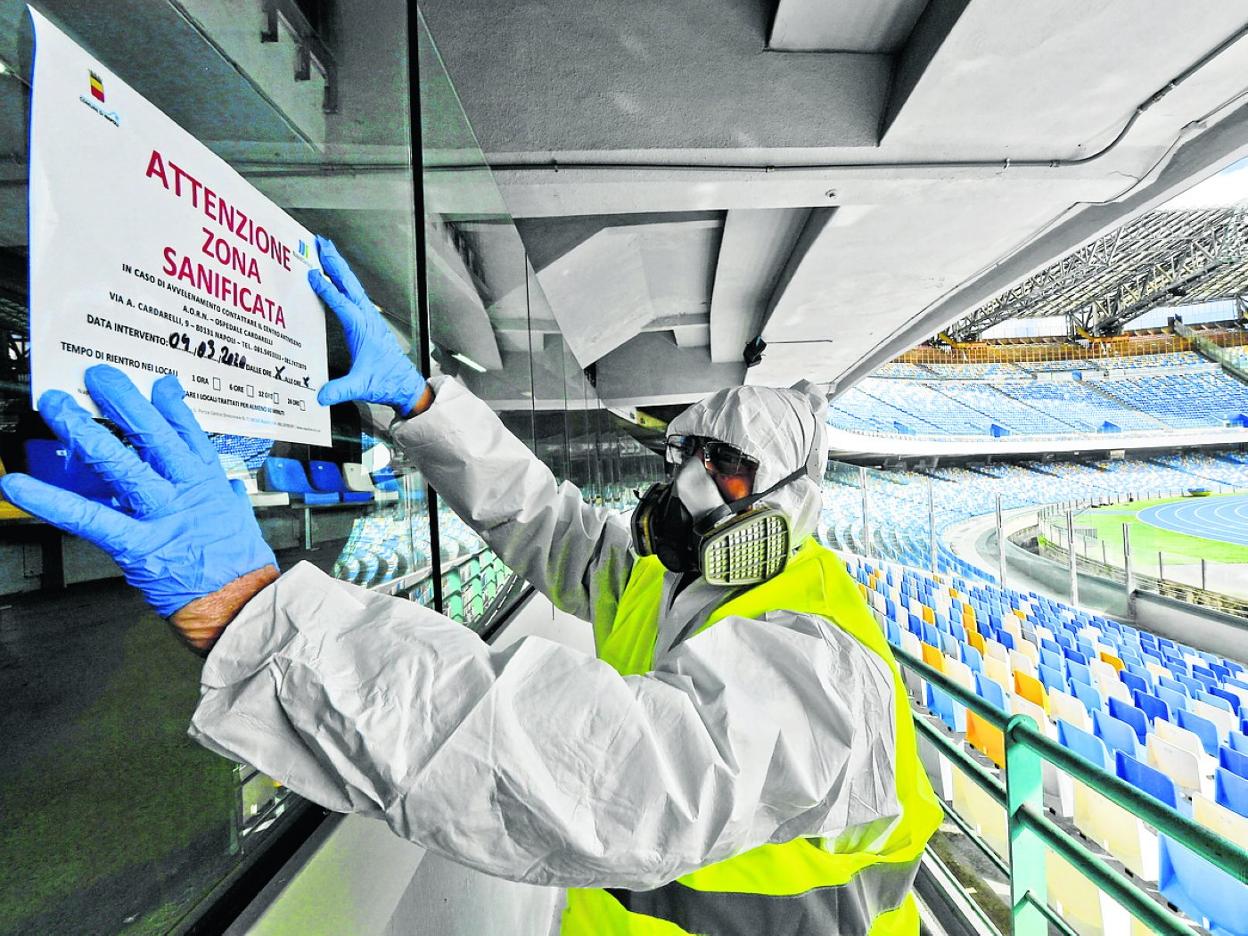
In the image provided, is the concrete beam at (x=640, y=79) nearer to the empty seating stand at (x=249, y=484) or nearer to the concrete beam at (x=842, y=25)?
the concrete beam at (x=842, y=25)

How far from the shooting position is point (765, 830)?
0.91 meters

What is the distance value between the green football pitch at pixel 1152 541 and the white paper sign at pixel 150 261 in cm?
2490

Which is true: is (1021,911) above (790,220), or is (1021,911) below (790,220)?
below

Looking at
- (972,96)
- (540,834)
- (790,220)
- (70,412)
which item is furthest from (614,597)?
(790,220)

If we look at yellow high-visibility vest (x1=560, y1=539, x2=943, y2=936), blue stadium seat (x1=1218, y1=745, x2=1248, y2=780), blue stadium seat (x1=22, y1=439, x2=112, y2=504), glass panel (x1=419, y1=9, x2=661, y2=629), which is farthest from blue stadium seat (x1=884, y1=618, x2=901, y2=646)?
blue stadium seat (x1=22, y1=439, x2=112, y2=504)

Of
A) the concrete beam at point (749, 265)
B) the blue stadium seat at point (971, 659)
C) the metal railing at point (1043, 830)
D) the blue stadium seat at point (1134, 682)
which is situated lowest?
the blue stadium seat at point (1134, 682)

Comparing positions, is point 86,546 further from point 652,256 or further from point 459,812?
point 652,256

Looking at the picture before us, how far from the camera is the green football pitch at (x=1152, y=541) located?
78.3 ft

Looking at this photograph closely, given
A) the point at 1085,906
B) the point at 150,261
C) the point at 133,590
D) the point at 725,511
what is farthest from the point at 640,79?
the point at 1085,906

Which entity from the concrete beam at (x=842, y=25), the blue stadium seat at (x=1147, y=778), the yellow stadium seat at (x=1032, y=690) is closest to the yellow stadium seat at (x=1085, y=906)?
the blue stadium seat at (x=1147, y=778)

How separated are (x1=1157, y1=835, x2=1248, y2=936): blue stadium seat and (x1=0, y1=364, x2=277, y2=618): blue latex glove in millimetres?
3261

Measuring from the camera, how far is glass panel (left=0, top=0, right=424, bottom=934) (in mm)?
640

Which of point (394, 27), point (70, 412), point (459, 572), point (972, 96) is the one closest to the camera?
point (70, 412)

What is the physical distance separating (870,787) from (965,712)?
526 cm
